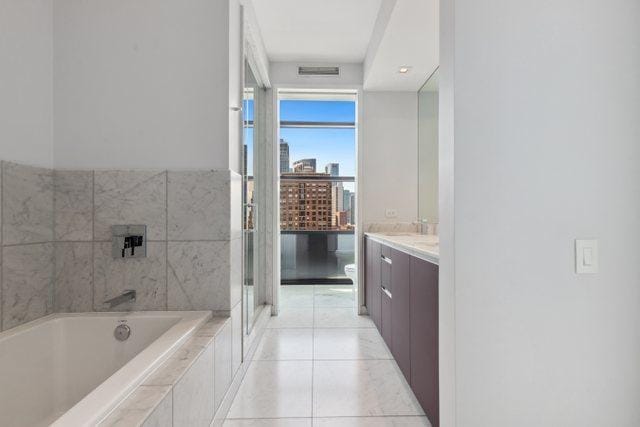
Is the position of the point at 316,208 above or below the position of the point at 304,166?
below

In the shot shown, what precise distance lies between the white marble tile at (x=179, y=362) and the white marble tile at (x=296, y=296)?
2.56m

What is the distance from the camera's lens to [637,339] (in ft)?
3.87

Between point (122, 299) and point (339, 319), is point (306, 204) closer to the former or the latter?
point (339, 319)

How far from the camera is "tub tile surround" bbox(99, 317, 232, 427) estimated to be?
0.95 metres

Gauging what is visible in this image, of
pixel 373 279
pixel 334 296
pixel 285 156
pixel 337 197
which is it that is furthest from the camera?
pixel 337 197

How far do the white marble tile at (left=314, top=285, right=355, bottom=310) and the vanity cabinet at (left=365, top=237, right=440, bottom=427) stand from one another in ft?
4.00

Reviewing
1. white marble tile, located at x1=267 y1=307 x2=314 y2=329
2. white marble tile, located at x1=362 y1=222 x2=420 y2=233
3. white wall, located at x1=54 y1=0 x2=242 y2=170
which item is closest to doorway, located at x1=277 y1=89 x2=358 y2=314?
white marble tile, located at x1=267 y1=307 x2=314 y2=329

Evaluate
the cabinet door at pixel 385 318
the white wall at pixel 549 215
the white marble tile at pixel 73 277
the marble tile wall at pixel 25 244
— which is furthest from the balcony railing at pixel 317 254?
the white wall at pixel 549 215

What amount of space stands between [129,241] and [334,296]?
10.1ft

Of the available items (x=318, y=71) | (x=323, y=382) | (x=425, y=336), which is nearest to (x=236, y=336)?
(x=323, y=382)

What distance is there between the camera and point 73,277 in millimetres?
1873

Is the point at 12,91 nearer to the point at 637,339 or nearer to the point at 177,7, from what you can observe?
the point at 177,7

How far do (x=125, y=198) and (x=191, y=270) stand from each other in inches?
20.9

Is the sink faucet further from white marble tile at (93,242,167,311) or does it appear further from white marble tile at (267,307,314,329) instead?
white marble tile at (93,242,167,311)
